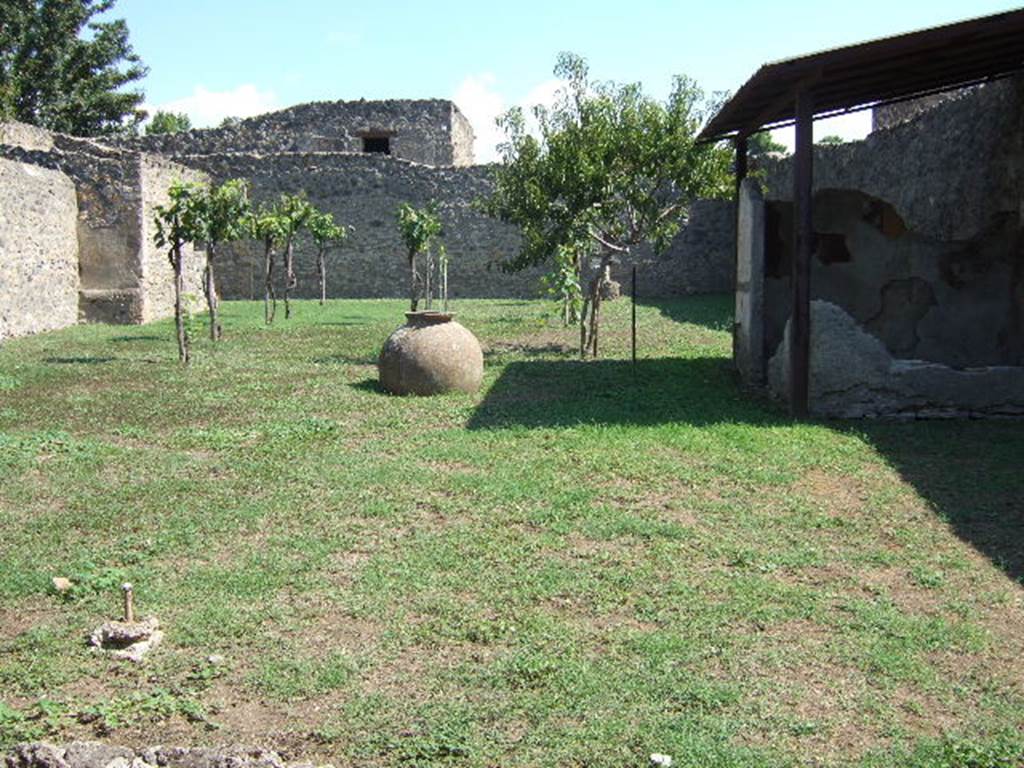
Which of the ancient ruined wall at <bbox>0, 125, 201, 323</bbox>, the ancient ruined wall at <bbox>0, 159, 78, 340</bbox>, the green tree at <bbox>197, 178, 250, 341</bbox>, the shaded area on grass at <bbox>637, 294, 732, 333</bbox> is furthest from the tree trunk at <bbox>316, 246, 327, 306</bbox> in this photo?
the green tree at <bbox>197, 178, 250, 341</bbox>

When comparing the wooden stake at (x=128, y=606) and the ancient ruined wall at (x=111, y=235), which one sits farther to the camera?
the ancient ruined wall at (x=111, y=235)

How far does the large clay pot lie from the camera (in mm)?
10586

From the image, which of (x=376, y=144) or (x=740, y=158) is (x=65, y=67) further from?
(x=740, y=158)

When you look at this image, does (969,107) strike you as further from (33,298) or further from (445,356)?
(33,298)

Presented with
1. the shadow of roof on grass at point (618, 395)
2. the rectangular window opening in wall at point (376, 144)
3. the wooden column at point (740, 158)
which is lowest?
the shadow of roof on grass at point (618, 395)

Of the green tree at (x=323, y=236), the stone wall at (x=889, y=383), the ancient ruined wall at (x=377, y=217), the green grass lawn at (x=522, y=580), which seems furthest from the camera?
the ancient ruined wall at (x=377, y=217)

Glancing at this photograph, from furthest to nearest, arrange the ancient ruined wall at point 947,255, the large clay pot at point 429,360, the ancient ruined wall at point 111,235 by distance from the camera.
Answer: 1. the ancient ruined wall at point 111,235
2. the large clay pot at point 429,360
3. the ancient ruined wall at point 947,255

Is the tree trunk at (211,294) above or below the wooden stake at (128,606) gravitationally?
above

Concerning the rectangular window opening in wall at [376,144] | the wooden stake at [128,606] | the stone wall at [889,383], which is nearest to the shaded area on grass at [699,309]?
the stone wall at [889,383]

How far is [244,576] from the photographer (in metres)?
5.28

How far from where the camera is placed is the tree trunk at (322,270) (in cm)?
2453

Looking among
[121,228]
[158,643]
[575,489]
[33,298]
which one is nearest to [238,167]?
[121,228]

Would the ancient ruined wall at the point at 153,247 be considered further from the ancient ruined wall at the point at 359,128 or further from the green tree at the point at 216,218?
the ancient ruined wall at the point at 359,128

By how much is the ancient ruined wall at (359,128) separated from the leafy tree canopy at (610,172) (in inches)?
675
